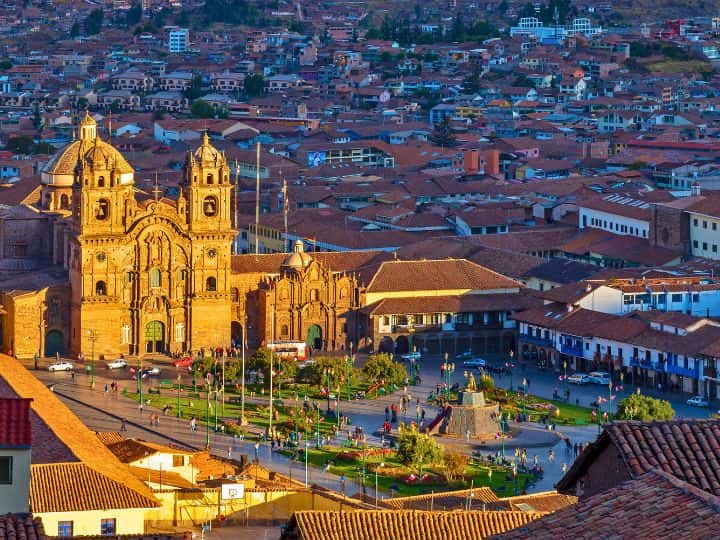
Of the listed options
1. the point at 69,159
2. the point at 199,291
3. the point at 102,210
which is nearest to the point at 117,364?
the point at 199,291

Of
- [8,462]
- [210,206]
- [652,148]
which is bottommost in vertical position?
[652,148]

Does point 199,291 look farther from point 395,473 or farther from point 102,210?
point 395,473

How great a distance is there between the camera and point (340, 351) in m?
85.2

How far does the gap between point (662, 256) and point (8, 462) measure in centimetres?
7534

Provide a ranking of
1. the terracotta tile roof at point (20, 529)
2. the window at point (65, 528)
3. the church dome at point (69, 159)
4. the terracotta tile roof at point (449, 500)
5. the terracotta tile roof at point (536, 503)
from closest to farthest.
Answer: the terracotta tile roof at point (20, 529)
the window at point (65, 528)
the terracotta tile roof at point (536, 503)
the terracotta tile roof at point (449, 500)
the church dome at point (69, 159)

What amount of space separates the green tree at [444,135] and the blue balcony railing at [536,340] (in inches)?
2914

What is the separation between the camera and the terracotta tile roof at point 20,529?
20812 mm

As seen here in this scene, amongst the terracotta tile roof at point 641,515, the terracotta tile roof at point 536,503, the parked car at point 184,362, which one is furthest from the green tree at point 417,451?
the terracotta tile roof at point 641,515

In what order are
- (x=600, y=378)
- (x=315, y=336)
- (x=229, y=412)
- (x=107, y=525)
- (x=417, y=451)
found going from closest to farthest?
(x=107, y=525) → (x=417, y=451) → (x=229, y=412) → (x=600, y=378) → (x=315, y=336)

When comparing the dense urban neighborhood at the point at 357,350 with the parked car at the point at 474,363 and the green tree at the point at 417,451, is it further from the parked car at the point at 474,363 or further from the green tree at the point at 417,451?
the parked car at the point at 474,363

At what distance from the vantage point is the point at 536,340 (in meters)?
83.0

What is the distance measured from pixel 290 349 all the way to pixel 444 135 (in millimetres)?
79673

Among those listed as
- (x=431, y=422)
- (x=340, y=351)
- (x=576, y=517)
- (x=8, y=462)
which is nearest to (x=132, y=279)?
(x=340, y=351)

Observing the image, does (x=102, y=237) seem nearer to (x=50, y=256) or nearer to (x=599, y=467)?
(x=50, y=256)
